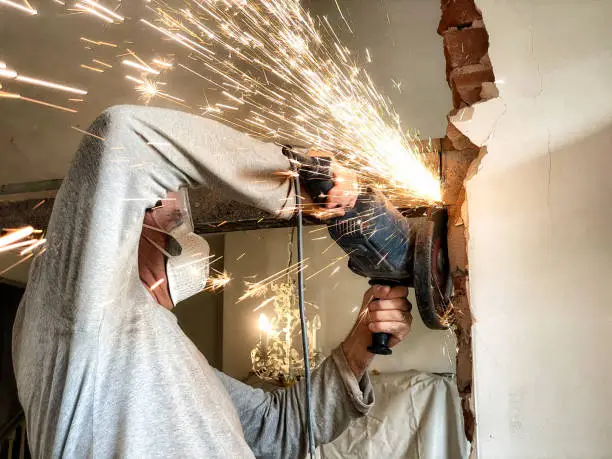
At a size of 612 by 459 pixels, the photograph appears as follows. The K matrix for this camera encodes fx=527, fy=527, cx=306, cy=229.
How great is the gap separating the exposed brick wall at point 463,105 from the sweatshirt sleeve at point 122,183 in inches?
21.3

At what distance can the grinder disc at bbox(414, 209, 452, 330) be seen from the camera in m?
1.39

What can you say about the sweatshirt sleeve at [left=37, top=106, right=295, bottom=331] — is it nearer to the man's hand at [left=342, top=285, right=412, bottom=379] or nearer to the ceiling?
the man's hand at [left=342, top=285, right=412, bottom=379]

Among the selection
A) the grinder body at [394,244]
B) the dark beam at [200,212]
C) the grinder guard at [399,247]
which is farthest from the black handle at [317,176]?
the dark beam at [200,212]

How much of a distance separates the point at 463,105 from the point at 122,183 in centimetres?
92

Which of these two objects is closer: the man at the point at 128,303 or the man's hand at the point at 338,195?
the man at the point at 128,303

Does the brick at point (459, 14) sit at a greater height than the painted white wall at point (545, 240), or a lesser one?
greater

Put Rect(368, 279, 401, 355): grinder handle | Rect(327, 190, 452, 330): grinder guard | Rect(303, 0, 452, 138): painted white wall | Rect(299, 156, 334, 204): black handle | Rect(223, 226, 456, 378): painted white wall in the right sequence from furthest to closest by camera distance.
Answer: Rect(223, 226, 456, 378): painted white wall, Rect(303, 0, 452, 138): painted white wall, Rect(368, 279, 401, 355): grinder handle, Rect(327, 190, 452, 330): grinder guard, Rect(299, 156, 334, 204): black handle

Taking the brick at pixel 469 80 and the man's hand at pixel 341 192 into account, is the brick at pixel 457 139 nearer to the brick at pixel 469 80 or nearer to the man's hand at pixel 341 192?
the brick at pixel 469 80

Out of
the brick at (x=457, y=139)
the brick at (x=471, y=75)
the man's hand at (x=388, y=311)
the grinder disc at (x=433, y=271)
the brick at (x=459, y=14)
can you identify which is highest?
the brick at (x=459, y=14)

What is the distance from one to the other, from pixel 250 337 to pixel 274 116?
175cm

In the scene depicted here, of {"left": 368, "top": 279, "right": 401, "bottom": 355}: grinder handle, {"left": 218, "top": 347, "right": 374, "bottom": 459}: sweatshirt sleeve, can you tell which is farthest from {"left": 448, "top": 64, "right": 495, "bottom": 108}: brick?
{"left": 218, "top": 347, "right": 374, "bottom": 459}: sweatshirt sleeve

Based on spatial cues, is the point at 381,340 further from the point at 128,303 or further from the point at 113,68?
the point at 113,68

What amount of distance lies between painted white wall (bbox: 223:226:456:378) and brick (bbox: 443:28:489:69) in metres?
2.26

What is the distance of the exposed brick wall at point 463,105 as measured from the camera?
1.44 m
